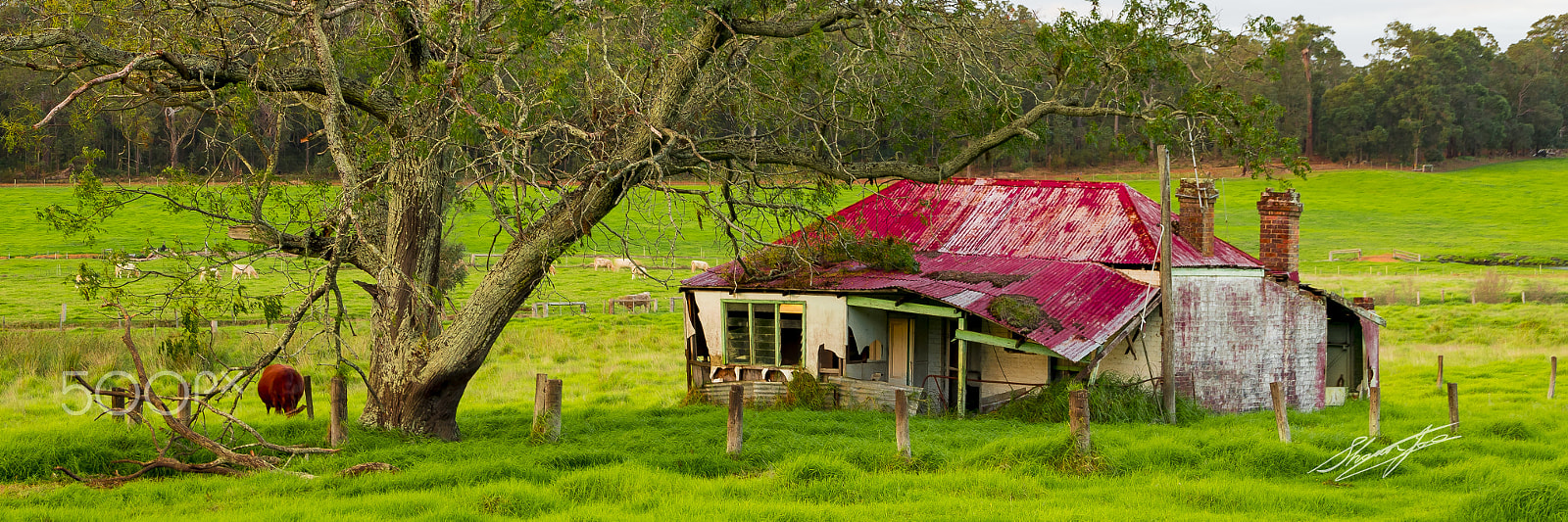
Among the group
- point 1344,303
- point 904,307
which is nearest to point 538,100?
point 904,307

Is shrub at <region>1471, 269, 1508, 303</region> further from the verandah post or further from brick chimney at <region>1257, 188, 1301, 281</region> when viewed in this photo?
the verandah post

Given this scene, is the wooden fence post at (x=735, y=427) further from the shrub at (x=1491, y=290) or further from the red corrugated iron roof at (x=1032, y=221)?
the shrub at (x=1491, y=290)

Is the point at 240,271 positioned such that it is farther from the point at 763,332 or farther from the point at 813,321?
the point at 813,321

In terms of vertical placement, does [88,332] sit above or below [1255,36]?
below

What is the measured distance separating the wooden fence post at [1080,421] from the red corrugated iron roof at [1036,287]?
3.18 metres

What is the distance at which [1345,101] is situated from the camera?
9369 cm

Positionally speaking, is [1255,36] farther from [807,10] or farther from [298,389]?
[298,389]

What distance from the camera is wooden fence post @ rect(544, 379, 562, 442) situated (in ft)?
46.8

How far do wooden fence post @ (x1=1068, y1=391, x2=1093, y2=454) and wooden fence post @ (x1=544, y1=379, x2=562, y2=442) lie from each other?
618cm

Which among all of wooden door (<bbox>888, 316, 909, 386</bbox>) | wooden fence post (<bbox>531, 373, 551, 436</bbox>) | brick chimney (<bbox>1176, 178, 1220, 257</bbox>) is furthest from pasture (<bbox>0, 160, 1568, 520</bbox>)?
brick chimney (<bbox>1176, 178, 1220, 257</bbox>)

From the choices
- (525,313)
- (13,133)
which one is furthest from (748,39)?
(525,313)

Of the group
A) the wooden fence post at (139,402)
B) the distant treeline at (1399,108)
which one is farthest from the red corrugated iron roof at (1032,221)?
the distant treeline at (1399,108)

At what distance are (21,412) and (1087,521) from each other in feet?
54.0

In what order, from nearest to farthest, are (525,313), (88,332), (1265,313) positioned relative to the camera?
(1265,313) < (88,332) < (525,313)
